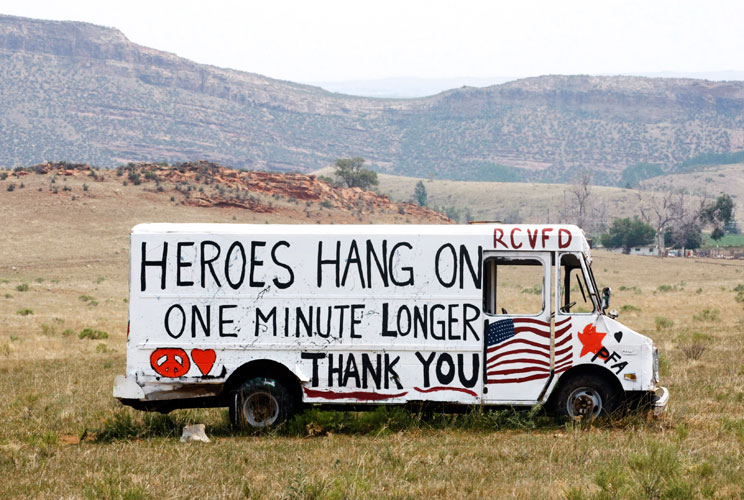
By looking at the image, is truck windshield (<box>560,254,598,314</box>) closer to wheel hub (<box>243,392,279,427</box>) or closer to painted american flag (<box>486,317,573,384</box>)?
painted american flag (<box>486,317,573,384</box>)

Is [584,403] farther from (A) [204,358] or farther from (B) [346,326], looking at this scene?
(A) [204,358]

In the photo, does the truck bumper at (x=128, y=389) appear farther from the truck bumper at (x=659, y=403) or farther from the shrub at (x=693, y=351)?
the shrub at (x=693, y=351)

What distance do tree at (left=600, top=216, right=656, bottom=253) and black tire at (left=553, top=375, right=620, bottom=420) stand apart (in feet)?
291

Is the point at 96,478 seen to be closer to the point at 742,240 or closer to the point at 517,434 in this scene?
the point at 517,434

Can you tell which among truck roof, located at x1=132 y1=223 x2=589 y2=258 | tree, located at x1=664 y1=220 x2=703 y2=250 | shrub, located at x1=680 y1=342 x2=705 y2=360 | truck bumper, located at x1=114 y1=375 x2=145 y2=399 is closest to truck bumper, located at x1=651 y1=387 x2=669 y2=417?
→ truck roof, located at x1=132 y1=223 x2=589 y2=258

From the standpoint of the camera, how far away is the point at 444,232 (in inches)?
412

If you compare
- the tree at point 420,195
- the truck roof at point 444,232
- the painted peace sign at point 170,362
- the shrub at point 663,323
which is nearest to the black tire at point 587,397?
the truck roof at point 444,232

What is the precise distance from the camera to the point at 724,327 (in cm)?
2362

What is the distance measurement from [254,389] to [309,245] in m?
1.74

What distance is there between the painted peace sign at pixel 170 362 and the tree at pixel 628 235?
90.2 m

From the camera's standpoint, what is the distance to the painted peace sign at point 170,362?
10289mm

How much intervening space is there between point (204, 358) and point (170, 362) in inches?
14.9

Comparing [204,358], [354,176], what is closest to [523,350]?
[204,358]

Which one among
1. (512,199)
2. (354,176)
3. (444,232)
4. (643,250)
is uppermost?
(354,176)
